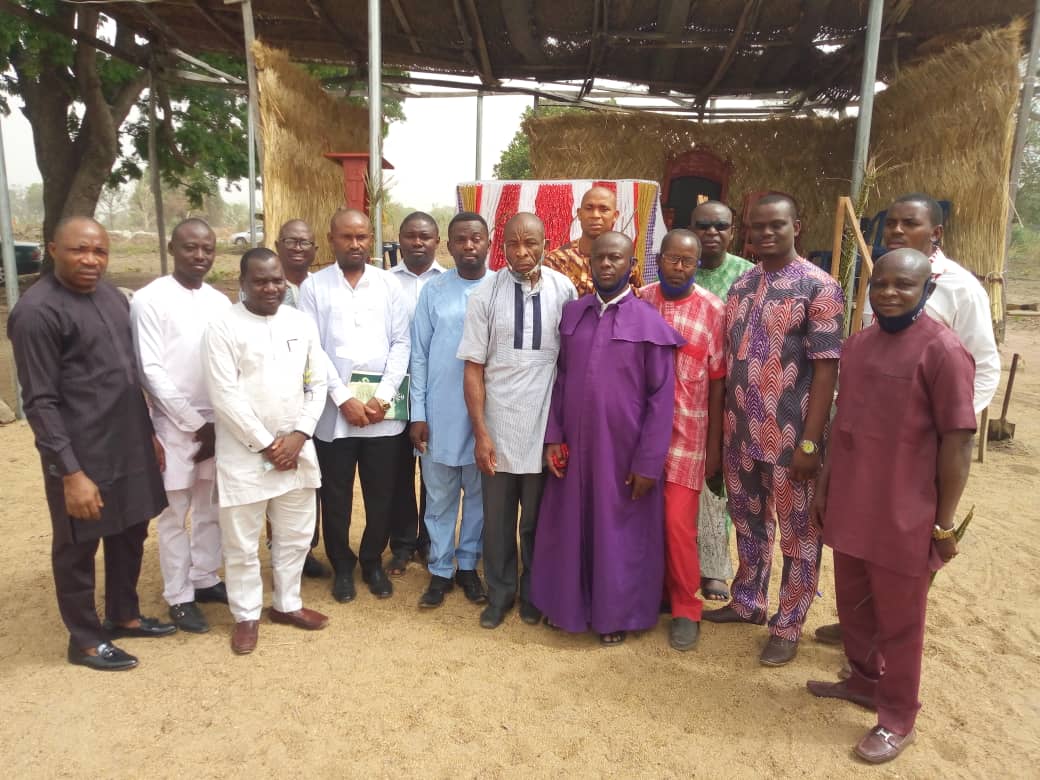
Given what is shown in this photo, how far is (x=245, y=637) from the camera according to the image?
10.4 ft

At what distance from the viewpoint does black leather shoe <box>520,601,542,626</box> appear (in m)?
3.46

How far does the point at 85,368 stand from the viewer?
2812 mm

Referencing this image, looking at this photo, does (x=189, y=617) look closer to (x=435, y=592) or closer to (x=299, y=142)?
(x=435, y=592)

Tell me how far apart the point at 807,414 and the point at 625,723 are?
4.64 feet

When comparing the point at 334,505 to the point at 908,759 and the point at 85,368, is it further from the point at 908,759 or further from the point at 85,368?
the point at 908,759

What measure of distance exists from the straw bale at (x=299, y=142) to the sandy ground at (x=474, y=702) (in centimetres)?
378

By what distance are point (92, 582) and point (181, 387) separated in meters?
0.89

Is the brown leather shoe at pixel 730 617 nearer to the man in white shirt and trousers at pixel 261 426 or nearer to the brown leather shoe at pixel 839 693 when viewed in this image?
the brown leather shoe at pixel 839 693

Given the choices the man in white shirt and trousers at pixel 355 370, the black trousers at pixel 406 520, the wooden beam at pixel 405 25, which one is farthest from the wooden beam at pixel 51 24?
the black trousers at pixel 406 520

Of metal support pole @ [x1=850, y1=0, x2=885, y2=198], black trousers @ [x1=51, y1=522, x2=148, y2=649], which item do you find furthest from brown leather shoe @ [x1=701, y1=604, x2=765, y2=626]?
metal support pole @ [x1=850, y1=0, x2=885, y2=198]

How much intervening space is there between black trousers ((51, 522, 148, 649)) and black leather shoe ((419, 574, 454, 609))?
1.33m

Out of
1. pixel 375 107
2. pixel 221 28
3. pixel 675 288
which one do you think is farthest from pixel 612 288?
pixel 221 28

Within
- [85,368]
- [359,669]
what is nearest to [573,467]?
[359,669]

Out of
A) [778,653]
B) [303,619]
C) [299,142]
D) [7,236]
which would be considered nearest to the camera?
[778,653]
